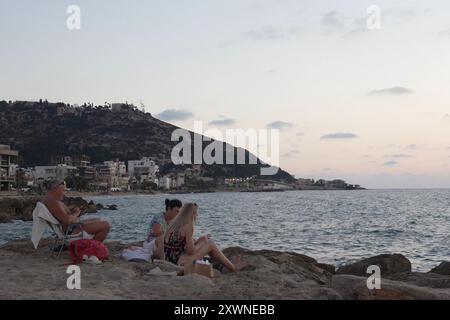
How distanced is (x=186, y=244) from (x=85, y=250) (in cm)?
184

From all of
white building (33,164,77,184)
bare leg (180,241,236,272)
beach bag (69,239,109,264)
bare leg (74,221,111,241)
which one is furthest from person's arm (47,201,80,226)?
white building (33,164,77,184)

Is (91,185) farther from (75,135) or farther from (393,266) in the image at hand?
(393,266)

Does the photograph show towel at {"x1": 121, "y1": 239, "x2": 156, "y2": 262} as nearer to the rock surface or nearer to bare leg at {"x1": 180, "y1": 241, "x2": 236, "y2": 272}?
the rock surface

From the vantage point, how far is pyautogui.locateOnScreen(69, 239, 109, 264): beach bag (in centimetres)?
904

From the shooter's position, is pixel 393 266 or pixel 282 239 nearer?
pixel 393 266

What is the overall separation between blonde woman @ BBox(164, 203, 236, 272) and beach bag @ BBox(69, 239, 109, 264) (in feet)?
3.94

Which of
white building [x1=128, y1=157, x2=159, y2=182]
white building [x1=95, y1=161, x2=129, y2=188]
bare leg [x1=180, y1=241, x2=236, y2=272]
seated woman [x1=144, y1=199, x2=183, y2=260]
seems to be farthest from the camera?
white building [x1=128, y1=157, x2=159, y2=182]

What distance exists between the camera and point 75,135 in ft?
614

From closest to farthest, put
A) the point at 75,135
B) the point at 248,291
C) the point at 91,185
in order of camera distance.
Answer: the point at 248,291 < the point at 91,185 < the point at 75,135

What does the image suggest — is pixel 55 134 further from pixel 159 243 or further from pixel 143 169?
pixel 159 243

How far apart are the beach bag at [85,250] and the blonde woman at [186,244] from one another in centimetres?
120
